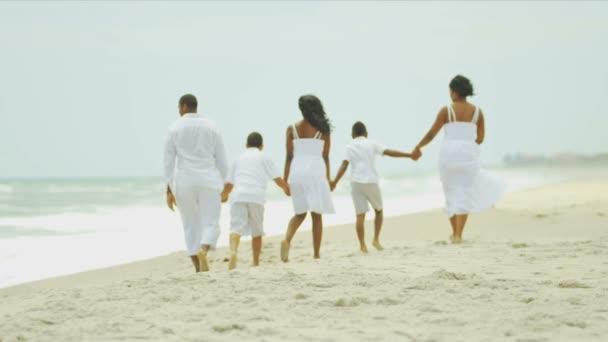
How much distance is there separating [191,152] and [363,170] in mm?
2651

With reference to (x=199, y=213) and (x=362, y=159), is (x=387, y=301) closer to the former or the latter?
(x=199, y=213)

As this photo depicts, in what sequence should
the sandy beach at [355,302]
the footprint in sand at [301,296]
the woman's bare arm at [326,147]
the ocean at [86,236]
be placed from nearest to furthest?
the sandy beach at [355,302] < the footprint in sand at [301,296] < the woman's bare arm at [326,147] < the ocean at [86,236]

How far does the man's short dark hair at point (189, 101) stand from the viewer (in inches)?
322

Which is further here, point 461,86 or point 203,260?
point 461,86

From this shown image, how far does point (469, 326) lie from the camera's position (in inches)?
192

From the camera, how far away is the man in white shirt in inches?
316

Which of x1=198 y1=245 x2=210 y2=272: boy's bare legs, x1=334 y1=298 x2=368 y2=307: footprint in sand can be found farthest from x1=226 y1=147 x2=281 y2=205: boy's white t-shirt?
x1=334 y1=298 x2=368 y2=307: footprint in sand

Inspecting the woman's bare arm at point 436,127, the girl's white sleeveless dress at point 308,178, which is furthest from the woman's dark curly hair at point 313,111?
the woman's bare arm at point 436,127

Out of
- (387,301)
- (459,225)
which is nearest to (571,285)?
(387,301)

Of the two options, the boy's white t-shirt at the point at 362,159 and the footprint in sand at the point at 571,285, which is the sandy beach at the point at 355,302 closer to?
the footprint in sand at the point at 571,285

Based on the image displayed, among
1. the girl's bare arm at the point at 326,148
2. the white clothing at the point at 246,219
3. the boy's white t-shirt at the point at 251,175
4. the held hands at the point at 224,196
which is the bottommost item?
the white clothing at the point at 246,219

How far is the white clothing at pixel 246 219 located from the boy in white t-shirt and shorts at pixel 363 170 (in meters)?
1.53

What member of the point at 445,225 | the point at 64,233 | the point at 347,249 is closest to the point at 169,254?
the point at 347,249

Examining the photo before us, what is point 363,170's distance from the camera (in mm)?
9977
